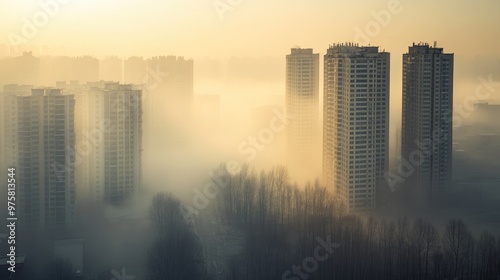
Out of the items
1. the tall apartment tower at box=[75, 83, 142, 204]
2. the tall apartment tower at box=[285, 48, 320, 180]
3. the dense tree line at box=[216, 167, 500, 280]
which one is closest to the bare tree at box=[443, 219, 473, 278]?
A: the dense tree line at box=[216, 167, 500, 280]

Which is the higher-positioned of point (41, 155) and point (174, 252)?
point (41, 155)

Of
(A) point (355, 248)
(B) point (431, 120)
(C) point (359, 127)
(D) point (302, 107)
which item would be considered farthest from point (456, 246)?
(D) point (302, 107)

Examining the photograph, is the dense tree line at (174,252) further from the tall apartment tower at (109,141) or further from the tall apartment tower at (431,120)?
the tall apartment tower at (431,120)

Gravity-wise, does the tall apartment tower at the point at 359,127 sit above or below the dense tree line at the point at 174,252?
above

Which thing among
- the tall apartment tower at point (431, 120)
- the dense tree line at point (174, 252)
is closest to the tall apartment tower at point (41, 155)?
the dense tree line at point (174, 252)

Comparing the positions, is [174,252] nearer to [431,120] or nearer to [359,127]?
[359,127]

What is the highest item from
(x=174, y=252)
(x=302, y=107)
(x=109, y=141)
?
(x=302, y=107)

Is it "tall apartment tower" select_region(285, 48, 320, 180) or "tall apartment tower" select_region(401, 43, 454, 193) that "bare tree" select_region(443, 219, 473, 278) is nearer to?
"tall apartment tower" select_region(401, 43, 454, 193)
